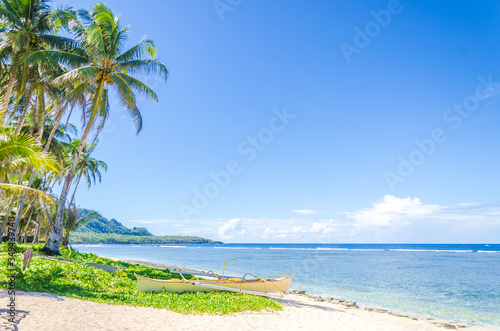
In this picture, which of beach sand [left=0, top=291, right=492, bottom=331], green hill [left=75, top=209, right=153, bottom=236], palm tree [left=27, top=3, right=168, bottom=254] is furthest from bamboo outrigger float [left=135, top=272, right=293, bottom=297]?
green hill [left=75, top=209, right=153, bottom=236]

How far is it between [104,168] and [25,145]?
2332 centimetres

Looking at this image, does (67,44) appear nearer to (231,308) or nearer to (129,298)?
(129,298)

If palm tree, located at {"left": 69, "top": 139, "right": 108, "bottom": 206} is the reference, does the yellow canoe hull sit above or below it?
below

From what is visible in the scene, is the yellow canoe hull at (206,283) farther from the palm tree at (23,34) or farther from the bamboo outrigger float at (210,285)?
the palm tree at (23,34)

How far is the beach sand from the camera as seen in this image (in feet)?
19.6

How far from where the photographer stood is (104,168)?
1128 inches

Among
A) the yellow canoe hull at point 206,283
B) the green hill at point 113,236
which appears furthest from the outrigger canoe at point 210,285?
the green hill at point 113,236

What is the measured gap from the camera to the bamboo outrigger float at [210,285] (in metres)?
10.1

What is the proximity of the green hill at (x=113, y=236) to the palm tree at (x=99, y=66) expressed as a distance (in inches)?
4932

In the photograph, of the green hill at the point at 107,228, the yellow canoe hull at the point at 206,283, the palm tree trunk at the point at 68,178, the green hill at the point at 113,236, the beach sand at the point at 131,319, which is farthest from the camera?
the green hill at the point at 107,228

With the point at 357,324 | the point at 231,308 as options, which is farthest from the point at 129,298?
the point at 357,324

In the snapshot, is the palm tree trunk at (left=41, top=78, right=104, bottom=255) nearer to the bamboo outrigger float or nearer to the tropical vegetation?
the tropical vegetation

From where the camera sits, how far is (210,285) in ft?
34.7

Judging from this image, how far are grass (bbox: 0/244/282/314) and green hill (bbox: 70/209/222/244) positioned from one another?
129 metres
